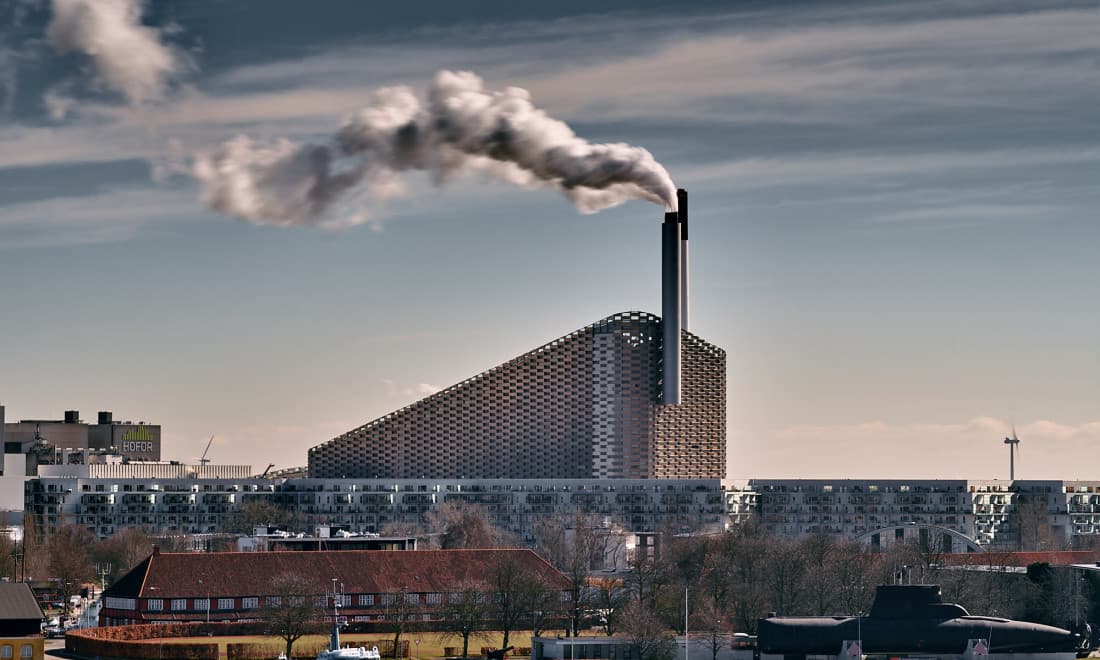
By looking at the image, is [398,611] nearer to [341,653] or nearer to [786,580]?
[341,653]

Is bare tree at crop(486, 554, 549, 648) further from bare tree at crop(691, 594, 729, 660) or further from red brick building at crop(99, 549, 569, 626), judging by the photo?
bare tree at crop(691, 594, 729, 660)

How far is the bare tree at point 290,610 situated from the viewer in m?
144

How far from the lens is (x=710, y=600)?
161 meters

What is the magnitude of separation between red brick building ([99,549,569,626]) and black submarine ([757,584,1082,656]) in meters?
24.4

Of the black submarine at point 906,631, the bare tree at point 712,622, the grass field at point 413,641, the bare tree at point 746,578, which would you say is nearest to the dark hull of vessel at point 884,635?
the black submarine at point 906,631

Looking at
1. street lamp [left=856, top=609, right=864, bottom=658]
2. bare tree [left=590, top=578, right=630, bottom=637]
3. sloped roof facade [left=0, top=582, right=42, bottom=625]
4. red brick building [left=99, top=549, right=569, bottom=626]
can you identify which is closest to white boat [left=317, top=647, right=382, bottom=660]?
sloped roof facade [left=0, top=582, right=42, bottom=625]

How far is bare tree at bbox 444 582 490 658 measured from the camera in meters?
148

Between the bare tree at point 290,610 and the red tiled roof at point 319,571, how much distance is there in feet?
6.92

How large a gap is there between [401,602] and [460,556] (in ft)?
54.1

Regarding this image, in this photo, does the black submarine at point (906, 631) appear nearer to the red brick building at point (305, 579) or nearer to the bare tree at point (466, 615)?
the bare tree at point (466, 615)

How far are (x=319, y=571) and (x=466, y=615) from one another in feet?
66.0

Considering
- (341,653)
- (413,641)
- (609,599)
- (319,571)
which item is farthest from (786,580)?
(341,653)

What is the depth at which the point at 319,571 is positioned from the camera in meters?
165

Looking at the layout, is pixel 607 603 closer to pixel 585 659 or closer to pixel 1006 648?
pixel 585 659
